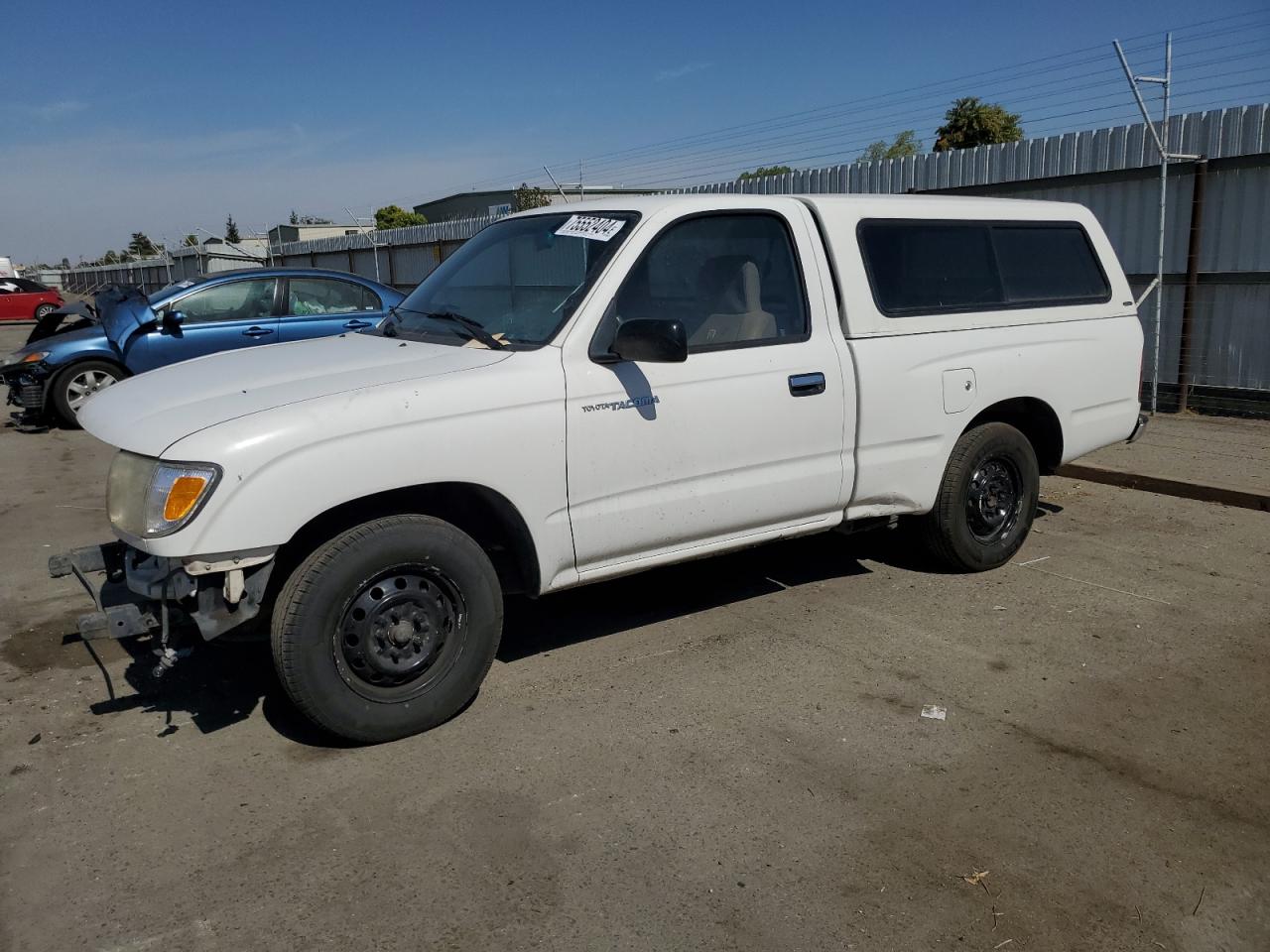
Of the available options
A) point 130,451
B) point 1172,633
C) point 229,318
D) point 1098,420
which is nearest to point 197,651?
point 130,451

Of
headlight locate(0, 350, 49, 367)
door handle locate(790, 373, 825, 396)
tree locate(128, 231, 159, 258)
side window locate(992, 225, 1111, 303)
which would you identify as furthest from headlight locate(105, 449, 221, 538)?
tree locate(128, 231, 159, 258)

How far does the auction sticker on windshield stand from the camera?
15.0 feet

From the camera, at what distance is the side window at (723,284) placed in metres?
4.54

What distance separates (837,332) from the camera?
4.98 m

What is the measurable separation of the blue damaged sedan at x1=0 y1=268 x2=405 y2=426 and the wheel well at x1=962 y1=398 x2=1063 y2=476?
5715mm

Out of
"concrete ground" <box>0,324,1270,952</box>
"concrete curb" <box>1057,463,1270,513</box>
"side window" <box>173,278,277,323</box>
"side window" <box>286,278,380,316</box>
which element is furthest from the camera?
"side window" <box>286,278,380,316</box>

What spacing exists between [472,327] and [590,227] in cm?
70

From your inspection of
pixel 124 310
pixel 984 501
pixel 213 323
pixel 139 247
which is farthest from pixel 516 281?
pixel 139 247

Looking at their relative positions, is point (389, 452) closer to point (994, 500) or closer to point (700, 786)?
point (700, 786)

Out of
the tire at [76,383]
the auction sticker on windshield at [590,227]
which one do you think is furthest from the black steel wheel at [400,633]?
the tire at [76,383]

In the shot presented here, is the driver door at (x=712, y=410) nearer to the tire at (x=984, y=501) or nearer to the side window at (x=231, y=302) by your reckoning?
the tire at (x=984, y=501)

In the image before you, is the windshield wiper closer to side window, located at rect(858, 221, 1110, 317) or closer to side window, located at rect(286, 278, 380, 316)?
side window, located at rect(858, 221, 1110, 317)

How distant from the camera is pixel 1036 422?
6094 mm

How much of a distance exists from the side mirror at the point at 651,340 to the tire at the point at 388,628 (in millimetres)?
957
